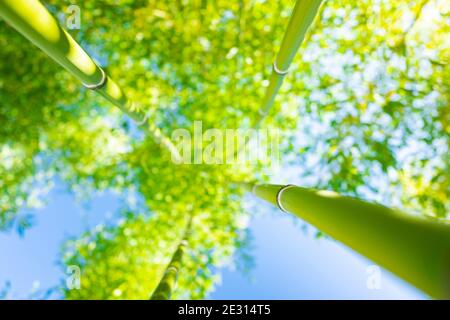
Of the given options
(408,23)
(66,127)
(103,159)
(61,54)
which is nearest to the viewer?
(61,54)

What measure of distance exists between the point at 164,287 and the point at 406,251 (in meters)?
2.75

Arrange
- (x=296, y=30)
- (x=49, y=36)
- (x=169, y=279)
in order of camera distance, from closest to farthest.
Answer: (x=49, y=36)
(x=296, y=30)
(x=169, y=279)

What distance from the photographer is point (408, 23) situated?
11.0 ft

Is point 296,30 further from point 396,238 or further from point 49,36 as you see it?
point 396,238

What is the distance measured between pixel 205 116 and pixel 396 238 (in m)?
4.28

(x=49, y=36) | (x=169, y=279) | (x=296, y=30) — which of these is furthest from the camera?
(x=169, y=279)

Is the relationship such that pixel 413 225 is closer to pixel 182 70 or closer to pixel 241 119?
pixel 182 70

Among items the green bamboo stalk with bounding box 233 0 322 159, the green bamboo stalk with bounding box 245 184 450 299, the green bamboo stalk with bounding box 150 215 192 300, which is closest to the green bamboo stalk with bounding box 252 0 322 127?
the green bamboo stalk with bounding box 233 0 322 159

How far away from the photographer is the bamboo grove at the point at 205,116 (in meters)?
3.44

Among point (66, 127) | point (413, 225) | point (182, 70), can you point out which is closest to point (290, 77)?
point (182, 70)

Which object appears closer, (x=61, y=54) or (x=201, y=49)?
(x=61, y=54)

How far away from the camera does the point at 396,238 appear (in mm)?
784

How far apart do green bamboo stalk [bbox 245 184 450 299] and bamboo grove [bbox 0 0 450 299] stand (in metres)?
0.85

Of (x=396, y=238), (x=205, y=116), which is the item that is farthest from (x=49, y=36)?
(x=205, y=116)
